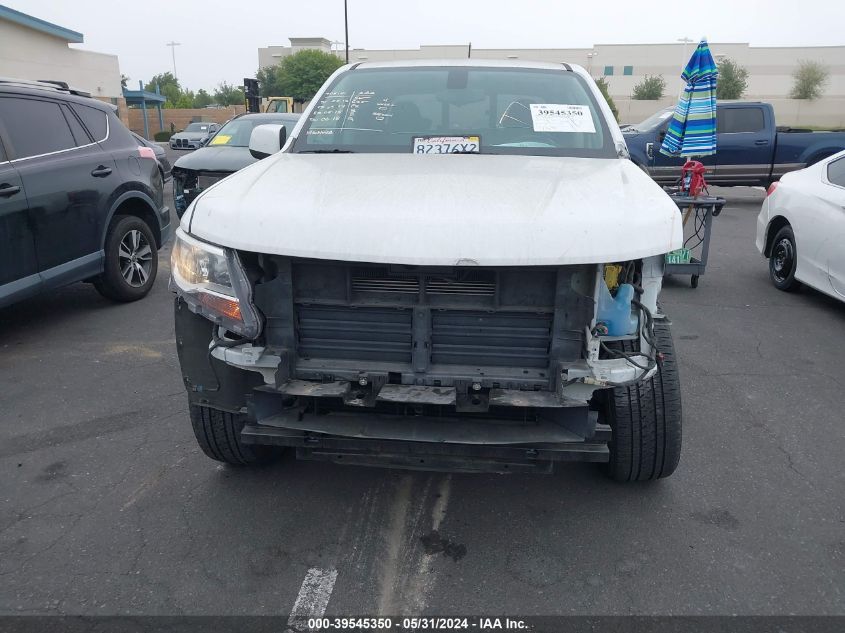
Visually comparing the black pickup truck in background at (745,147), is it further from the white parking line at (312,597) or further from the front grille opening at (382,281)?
the white parking line at (312,597)

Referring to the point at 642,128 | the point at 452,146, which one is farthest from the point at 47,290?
the point at 642,128

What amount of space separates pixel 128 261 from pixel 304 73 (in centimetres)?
5740

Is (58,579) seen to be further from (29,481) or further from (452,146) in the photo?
(452,146)

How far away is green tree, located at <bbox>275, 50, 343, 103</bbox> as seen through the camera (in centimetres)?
5825

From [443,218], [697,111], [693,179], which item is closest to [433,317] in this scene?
[443,218]

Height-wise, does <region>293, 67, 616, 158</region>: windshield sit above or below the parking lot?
above

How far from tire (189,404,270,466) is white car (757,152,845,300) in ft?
17.0

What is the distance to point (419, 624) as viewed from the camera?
2.43 m

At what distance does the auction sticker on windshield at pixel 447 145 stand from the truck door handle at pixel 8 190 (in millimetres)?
3080

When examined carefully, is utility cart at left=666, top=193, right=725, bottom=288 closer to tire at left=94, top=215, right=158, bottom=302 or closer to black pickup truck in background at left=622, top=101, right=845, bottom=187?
tire at left=94, top=215, right=158, bottom=302

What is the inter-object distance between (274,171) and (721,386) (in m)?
3.23

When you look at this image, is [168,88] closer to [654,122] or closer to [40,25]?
[40,25]

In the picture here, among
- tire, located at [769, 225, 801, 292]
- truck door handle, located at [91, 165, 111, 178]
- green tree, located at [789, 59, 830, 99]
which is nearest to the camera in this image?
truck door handle, located at [91, 165, 111, 178]

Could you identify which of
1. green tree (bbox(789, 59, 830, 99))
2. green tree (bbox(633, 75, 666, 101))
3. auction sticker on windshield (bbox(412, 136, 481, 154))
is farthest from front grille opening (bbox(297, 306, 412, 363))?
green tree (bbox(789, 59, 830, 99))
